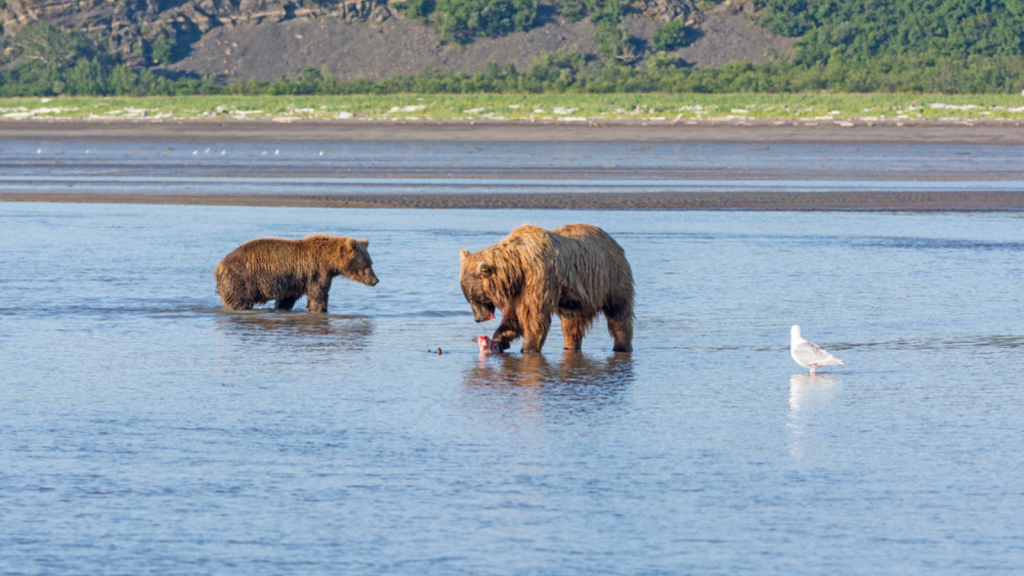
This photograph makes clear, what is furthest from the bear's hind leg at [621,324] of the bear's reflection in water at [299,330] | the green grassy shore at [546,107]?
the green grassy shore at [546,107]

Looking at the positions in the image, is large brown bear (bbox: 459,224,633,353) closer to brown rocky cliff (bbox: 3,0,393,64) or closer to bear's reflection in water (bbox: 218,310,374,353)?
bear's reflection in water (bbox: 218,310,374,353)

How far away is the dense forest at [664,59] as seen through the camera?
270 ft

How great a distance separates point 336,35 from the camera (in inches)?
4380

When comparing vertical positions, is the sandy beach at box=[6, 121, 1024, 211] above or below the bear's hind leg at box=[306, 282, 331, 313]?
below

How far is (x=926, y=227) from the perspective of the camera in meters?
19.3

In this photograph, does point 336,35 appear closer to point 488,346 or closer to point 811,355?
point 488,346

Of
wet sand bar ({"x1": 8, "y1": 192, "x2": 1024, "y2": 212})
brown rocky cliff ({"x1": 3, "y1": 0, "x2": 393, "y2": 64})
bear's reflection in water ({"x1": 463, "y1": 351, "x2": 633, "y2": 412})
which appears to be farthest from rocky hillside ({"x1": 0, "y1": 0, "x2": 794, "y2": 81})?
bear's reflection in water ({"x1": 463, "y1": 351, "x2": 633, "y2": 412})

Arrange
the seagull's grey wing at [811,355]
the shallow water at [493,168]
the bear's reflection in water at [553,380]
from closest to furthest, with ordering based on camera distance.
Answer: the bear's reflection in water at [553,380] < the seagull's grey wing at [811,355] < the shallow water at [493,168]

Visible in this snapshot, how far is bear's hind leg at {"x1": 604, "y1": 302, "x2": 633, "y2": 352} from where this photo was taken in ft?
31.7

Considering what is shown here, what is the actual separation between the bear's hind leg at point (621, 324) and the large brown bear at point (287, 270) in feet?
10.6

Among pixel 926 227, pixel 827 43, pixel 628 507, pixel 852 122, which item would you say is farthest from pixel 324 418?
pixel 827 43

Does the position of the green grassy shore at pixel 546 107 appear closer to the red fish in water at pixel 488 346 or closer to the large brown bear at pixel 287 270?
the large brown bear at pixel 287 270

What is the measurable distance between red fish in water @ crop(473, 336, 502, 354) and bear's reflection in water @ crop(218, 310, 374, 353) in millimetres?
962

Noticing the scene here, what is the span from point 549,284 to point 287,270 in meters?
3.51
